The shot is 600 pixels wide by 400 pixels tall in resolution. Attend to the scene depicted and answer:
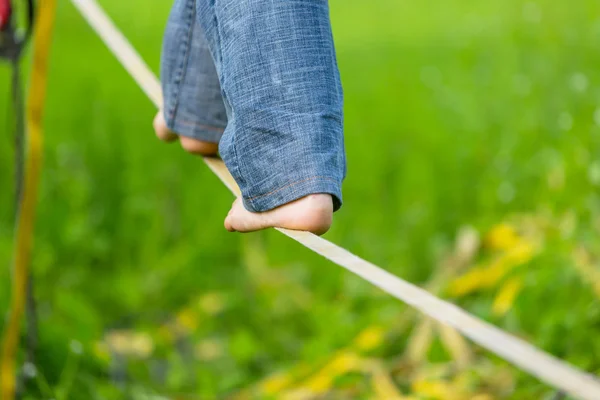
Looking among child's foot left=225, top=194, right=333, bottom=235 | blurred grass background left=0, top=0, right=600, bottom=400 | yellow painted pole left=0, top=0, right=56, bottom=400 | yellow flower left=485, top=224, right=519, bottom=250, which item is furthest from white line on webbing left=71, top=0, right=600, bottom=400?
yellow flower left=485, top=224, right=519, bottom=250

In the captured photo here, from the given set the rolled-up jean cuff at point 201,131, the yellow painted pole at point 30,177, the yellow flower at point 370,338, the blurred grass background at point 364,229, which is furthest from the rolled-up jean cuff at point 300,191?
the yellow flower at point 370,338

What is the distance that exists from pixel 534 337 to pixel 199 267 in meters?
1.02

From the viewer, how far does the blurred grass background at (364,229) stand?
1908 millimetres

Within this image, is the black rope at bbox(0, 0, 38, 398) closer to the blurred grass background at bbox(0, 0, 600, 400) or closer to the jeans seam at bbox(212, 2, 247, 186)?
the blurred grass background at bbox(0, 0, 600, 400)

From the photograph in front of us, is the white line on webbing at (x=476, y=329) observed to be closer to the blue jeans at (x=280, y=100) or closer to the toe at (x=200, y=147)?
the blue jeans at (x=280, y=100)

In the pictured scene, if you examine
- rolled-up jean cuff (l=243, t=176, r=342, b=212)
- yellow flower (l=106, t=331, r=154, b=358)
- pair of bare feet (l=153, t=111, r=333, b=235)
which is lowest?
yellow flower (l=106, t=331, r=154, b=358)

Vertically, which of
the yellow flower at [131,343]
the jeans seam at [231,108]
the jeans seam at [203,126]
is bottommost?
the yellow flower at [131,343]

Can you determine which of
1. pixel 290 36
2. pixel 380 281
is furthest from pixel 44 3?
pixel 380 281

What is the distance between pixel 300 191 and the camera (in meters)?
0.84

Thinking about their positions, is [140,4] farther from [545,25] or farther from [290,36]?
[290,36]

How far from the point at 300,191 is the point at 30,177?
23.2 inches

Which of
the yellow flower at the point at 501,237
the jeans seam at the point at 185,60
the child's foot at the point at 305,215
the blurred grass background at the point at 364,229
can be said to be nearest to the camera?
the child's foot at the point at 305,215

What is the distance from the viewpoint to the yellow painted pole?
1.19 m

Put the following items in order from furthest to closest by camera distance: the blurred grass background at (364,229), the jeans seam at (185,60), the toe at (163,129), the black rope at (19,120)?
the blurred grass background at (364,229) → the black rope at (19,120) → the toe at (163,129) → the jeans seam at (185,60)
